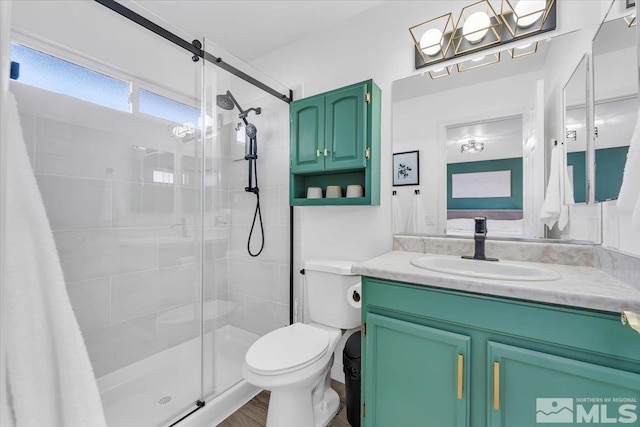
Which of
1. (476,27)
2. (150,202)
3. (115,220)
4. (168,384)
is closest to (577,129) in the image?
(476,27)

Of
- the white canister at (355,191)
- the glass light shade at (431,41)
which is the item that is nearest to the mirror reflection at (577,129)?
the glass light shade at (431,41)

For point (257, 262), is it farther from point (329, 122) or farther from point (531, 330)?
point (531, 330)

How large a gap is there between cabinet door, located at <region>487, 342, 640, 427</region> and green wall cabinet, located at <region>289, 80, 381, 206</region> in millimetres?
991

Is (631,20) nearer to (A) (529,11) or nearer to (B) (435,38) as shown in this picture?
(A) (529,11)

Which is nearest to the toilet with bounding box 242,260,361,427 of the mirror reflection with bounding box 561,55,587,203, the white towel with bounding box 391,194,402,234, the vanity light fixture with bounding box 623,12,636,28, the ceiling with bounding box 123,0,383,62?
the white towel with bounding box 391,194,402,234

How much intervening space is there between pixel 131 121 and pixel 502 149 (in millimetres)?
2148

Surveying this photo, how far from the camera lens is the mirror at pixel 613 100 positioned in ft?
3.10

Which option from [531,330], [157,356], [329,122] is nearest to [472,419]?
[531,330]

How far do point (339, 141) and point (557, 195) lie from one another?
3.82 ft

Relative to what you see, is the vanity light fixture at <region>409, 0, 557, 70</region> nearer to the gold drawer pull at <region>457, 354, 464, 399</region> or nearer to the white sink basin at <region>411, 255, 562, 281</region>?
the white sink basin at <region>411, 255, 562, 281</region>

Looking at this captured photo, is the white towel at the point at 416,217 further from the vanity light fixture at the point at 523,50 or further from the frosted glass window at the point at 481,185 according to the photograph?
the vanity light fixture at the point at 523,50

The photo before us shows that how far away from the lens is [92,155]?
1492 mm

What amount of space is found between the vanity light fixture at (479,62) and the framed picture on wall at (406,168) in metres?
0.51

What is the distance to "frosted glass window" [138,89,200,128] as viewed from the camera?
1.72 metres
